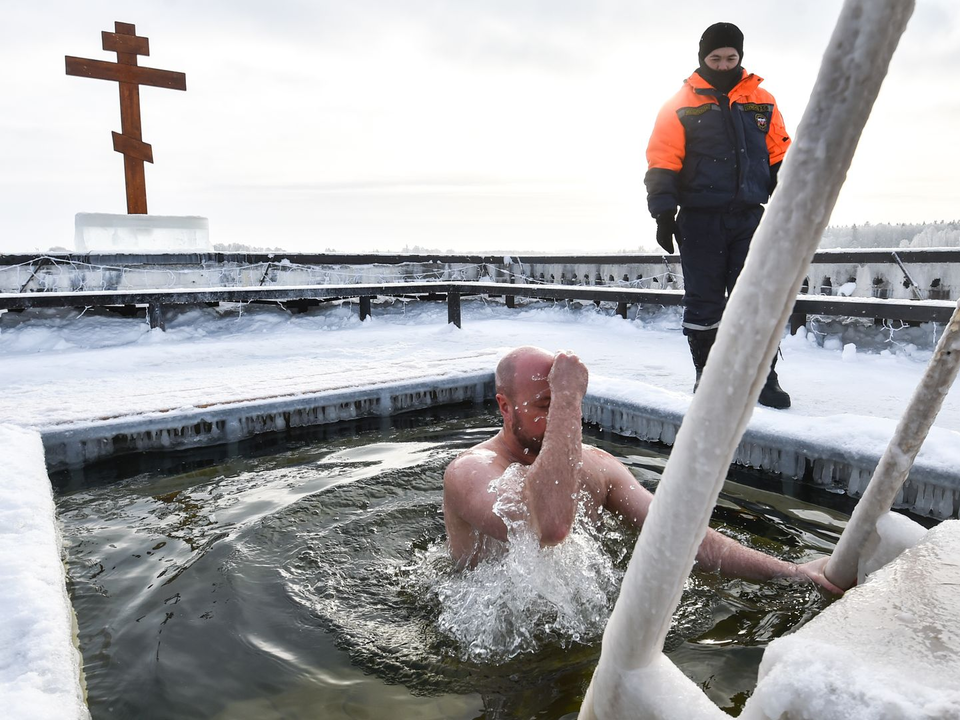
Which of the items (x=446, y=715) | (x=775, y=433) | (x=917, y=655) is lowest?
(x=446, y=715)

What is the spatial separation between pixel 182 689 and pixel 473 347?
18.4ft

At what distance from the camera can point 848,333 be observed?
22.9 ft

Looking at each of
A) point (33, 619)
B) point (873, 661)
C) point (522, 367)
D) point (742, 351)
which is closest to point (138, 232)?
point (33, 619)

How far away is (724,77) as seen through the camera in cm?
414

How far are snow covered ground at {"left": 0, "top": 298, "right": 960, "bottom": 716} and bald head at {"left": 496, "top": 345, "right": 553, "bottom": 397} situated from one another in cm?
148

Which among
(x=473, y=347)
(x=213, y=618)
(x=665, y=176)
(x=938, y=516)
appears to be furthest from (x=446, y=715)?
(x=473, y=347)

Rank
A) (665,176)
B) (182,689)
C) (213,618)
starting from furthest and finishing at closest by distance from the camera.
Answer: (665,176) → (213,618) → (182,689)

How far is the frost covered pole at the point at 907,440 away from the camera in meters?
1.24

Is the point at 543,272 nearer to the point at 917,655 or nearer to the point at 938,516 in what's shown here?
the point at 938,516

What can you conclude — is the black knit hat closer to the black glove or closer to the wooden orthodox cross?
the black glove

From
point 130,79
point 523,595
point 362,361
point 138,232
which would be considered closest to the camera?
point 523,595

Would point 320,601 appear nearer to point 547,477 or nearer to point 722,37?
point 547,477

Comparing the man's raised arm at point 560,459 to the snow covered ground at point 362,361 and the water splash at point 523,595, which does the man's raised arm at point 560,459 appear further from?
the snow covered ground at point 362,361

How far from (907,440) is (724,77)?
3531mm
